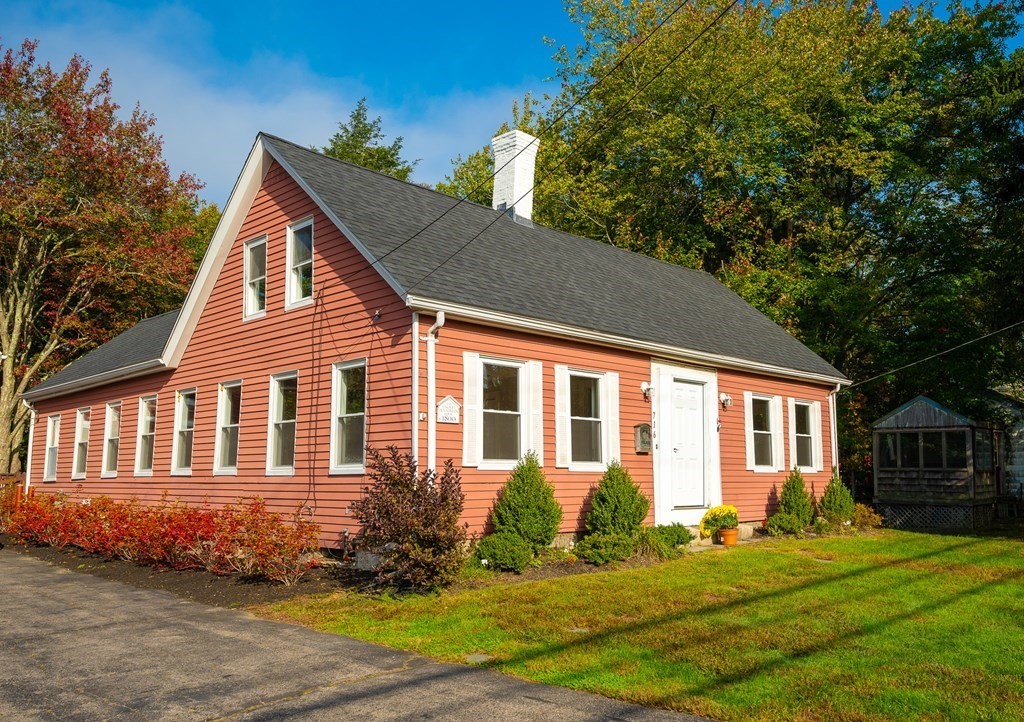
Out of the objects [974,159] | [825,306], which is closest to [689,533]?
[825,306]

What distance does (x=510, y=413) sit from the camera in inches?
490

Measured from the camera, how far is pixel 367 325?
40.0ft

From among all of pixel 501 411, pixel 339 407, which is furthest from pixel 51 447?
pixel 501 411

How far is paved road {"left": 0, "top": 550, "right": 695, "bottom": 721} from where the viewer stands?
5.42 meters

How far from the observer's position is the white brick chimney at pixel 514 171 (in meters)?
17.6

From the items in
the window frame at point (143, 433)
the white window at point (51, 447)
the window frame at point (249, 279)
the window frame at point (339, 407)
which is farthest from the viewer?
the white window at point (51, 447)

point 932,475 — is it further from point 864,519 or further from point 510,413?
point 510,413

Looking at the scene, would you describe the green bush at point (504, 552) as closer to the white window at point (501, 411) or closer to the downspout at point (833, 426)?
the white window at point (501, 411)

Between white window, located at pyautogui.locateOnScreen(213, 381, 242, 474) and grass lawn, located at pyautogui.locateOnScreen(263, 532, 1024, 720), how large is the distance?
5.92 meters

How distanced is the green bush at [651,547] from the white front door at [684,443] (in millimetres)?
1337

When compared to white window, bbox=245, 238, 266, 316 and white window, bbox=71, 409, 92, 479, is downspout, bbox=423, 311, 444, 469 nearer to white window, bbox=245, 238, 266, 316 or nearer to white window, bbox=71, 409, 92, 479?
white window, bbox=245, 238, 266, 316

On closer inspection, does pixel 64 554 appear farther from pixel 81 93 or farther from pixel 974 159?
pixel 974 159

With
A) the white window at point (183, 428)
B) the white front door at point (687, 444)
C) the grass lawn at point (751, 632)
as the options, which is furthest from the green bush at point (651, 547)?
the white window at point (183, 428)

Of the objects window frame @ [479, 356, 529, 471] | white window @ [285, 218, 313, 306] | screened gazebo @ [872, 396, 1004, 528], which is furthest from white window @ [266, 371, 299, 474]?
screened gazebo @ [872, 396, 1004, 528]
